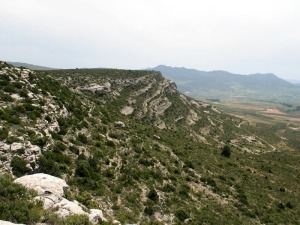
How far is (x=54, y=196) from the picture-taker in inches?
723

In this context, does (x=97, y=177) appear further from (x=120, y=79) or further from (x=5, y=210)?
(x=120, y=79)

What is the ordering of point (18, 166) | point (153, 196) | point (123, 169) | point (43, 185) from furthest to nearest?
point (123, 169) < point (153, 196) < point (18, 166) < point (43, 185)

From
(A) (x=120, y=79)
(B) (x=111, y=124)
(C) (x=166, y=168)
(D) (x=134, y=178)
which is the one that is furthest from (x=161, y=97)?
(D) (x=134, y=178)

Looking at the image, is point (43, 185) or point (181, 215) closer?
point (43, 185)

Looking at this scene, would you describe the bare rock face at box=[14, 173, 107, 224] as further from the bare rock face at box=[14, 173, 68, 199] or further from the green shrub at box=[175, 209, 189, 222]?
the green shrub at box=[175, 209, 189, 222]

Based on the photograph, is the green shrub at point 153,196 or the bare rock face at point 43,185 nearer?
the bare rock face at point 43,185

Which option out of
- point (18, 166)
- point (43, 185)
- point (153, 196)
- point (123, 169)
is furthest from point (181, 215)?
point (18, 166)

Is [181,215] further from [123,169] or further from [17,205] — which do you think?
[17,205]

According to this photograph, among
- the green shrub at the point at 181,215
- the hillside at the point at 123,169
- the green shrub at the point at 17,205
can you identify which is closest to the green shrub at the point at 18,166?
the hillside at the point at 123,169

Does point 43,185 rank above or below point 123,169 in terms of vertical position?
above

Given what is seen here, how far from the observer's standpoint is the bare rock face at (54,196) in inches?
682

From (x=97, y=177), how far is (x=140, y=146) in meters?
16.1

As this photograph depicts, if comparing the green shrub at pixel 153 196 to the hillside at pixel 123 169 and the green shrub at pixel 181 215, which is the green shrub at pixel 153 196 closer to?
the hillside at pixel 123 169

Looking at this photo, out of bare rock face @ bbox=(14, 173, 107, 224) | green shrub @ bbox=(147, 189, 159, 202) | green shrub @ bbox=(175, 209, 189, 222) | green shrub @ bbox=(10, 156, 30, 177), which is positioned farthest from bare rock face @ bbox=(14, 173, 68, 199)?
green shrub @ bbox=(175, 209, 189, 222)
